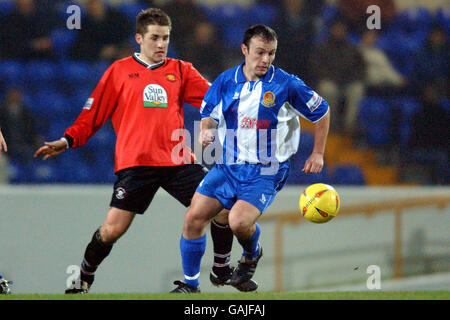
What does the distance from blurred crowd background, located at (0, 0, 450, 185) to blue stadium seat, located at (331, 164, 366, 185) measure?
0.01 metres

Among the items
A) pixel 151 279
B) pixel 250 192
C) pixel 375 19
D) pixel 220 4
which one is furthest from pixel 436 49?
pixel 250 192

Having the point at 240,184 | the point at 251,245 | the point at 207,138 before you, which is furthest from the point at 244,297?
the point at 207,138

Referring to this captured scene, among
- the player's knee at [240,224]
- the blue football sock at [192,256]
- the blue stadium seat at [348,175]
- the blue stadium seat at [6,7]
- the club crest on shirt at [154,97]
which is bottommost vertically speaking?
the blue football sock at [192,256]

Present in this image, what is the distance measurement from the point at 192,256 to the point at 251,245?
422 mm

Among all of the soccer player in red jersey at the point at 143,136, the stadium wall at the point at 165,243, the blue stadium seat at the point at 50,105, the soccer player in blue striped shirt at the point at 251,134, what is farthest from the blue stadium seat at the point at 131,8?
the soccer player in blue striped shirt at the point at 251,134

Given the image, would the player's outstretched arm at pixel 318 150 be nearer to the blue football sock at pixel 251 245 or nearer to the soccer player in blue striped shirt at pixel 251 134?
the soccer player in blue striped shirt at pixel 251 134

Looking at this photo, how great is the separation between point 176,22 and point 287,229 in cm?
274

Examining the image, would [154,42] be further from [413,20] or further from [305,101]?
[413,20]

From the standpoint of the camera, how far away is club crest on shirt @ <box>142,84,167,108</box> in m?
5.58

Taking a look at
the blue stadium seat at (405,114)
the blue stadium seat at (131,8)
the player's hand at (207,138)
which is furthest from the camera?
the blue stadium seat at (131,8)

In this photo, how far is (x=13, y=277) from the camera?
812 centimetres

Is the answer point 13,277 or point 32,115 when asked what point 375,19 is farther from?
point 13,277

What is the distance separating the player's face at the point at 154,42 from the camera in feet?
18.2

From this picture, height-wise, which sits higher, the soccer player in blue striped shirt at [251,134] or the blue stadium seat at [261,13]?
the blue stadium seat at [261,13]
